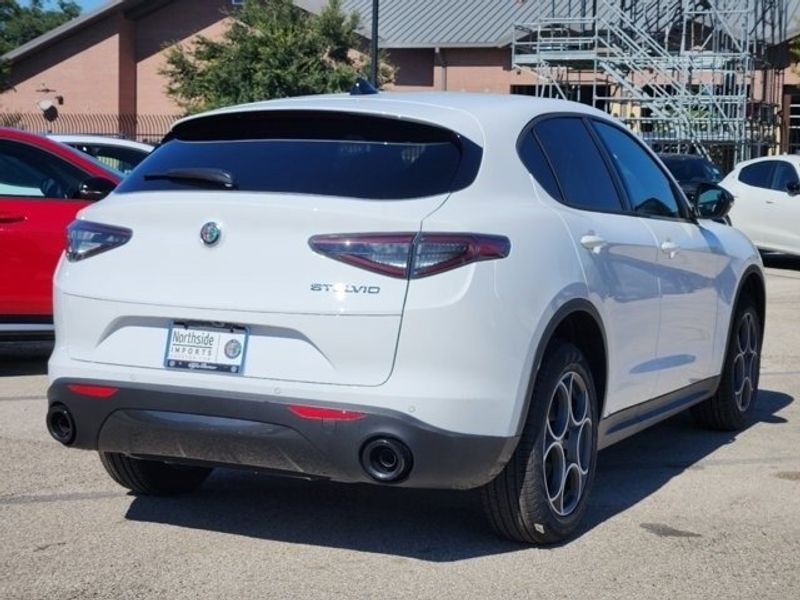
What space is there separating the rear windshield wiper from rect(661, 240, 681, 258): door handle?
7.52 ft

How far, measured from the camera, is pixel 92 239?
540 cm

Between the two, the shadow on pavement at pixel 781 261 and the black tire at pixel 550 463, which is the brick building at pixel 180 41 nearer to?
the shadow on pavement at pixel 781 261

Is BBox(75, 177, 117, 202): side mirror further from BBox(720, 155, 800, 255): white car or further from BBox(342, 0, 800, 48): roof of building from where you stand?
BBox(342, 0, 800, 48): roof of building

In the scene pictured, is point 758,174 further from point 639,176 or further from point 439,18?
point 439,18

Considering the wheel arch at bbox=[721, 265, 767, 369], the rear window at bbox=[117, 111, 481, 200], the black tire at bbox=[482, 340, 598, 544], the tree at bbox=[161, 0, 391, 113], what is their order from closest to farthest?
the rear window at bbox=[117, 111, 481, 200] → the black tire at bbox=[482, 340, 598, 544] → the wheel arch at bbox=[721, 265, 767, 369] → the tree at bbox=[161, 0, 391, 113]

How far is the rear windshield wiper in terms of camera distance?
5324 mm

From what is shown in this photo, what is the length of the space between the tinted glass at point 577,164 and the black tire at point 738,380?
→ 183cm

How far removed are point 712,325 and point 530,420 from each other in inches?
94.8

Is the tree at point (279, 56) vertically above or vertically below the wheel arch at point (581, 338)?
above

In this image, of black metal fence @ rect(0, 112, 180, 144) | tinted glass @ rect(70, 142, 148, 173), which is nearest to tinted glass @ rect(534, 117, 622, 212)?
tinted glass @ rect(70, 142, 148, 173)

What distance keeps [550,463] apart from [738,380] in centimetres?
284

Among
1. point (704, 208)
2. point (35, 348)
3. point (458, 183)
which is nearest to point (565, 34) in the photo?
point (35, 348)

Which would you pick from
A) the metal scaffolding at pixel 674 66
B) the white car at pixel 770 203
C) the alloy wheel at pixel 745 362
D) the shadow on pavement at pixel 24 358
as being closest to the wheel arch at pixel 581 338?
the alloy wheel at pixel 745 362

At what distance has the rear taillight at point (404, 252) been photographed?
4848 millimetres
